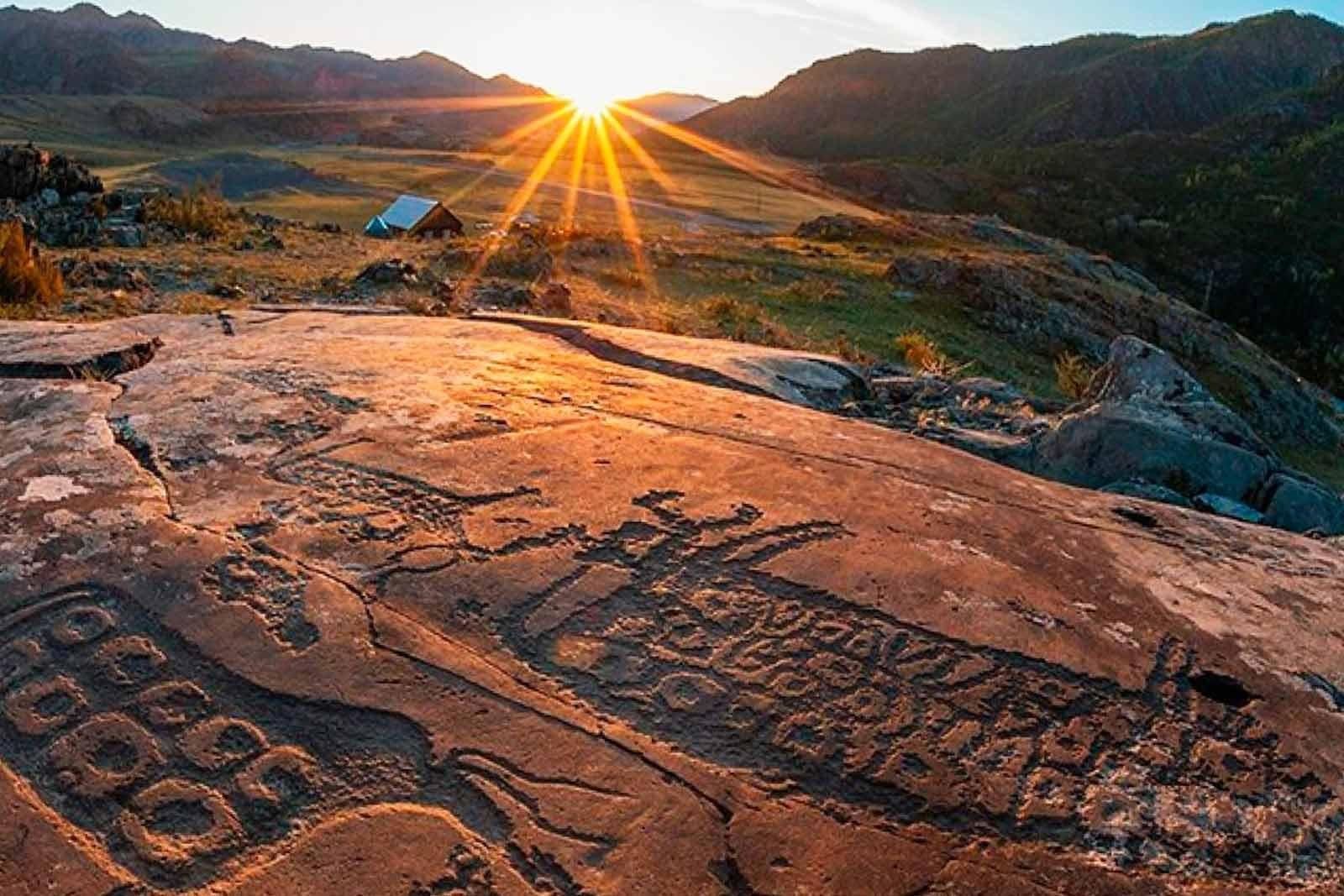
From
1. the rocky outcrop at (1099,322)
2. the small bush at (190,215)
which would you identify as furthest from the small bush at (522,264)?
the rocky outcrop at (1099,322)

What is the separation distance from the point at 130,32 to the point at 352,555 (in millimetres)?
149329

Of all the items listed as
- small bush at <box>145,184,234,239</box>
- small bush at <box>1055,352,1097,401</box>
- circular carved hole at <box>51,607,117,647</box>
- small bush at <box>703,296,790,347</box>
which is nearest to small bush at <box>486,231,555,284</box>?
small bush at <box>703,296,790,347</box>

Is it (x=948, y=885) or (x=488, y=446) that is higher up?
(x=488, y=446)

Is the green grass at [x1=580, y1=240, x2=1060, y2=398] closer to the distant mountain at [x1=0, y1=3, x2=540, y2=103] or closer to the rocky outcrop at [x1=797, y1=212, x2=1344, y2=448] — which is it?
the rocky outcrop at [x1=797, y1=212, x2=1344, y2=448]

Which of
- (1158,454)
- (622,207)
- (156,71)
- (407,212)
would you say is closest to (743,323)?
(1158,454)

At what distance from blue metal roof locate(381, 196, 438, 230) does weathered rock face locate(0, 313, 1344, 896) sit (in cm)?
1473

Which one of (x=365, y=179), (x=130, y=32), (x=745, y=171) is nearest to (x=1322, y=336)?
(x=745, y=171)

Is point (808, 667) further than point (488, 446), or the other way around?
point (488, 446)

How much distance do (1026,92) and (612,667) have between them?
76.6 m

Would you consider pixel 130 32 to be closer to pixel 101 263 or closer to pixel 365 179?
pixel 365 179

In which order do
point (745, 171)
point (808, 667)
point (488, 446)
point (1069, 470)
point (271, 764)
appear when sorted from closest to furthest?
point (271, 764), point (808, 667), point (488, 446), point (1069, 470), point (745, 171)

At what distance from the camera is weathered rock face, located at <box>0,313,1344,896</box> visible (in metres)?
1.74

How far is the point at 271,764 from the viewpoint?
72.8 inches

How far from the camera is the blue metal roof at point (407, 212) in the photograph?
17.4 m
